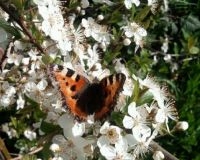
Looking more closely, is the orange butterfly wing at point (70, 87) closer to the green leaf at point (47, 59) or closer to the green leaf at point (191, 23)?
the green leaf at point (47, 59)

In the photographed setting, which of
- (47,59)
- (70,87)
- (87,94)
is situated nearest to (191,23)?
(47,59)

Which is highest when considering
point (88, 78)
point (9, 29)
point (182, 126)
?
point (9, 29)

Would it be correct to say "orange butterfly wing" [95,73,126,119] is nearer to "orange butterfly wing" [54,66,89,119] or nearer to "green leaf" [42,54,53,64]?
"orange butterfly wing" [54,66,89,119]

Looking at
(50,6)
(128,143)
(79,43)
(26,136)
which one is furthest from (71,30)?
(26,136)

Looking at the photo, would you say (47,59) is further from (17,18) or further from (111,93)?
(111,93)

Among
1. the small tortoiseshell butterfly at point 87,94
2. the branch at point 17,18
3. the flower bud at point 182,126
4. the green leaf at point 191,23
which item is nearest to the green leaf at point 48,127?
the small tortoiseshell butterfly at point 87,94

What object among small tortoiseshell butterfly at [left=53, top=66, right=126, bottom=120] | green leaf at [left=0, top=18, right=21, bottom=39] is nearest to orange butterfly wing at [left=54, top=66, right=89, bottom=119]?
small tortoiseshell butterfly at [left=53, top=66, right=126, bottom=120]

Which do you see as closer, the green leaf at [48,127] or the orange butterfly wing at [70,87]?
the orange butterfly wing at [70,87]
